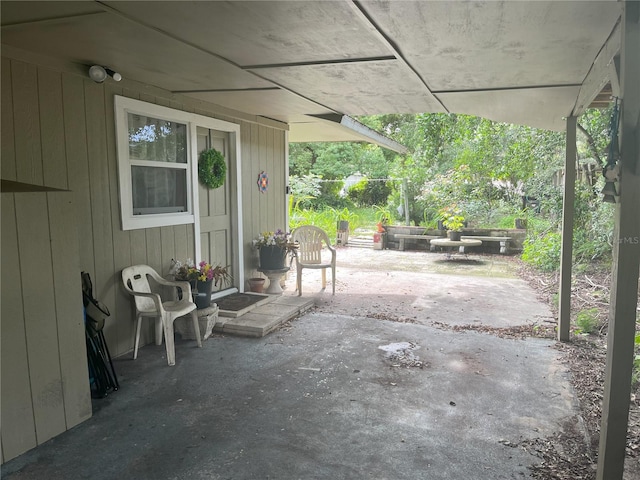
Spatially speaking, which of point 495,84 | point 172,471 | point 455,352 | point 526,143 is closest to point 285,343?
point 455,352

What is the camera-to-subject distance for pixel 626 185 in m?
1.84

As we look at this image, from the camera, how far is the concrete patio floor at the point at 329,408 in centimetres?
231

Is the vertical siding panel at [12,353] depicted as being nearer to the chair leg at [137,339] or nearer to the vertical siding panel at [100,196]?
the vertical siding panel at [100,196]

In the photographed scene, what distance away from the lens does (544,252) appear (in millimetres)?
7473

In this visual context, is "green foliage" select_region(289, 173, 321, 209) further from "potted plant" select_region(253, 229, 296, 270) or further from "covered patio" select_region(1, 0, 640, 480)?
"covered patio" select_region(1, 0, 640, 480)

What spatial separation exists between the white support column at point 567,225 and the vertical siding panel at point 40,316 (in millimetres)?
3988

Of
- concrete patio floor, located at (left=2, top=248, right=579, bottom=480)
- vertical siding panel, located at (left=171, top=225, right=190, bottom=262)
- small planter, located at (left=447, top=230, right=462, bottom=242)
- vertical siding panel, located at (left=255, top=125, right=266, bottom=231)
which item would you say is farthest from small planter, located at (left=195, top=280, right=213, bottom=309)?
small planter, located at (left=447, top=230, right=462, bottom=242)

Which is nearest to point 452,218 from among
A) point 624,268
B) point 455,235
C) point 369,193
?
point 455,235

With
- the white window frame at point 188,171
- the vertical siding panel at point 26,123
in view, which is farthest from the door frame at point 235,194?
the vertical siding panel at point 26,123

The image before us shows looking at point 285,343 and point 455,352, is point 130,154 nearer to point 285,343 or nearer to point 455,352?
point 285,343

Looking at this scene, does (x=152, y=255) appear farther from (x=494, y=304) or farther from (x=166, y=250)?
(x=494, y=304)

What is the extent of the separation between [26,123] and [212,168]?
2.10 meters

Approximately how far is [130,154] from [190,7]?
2.06 meters

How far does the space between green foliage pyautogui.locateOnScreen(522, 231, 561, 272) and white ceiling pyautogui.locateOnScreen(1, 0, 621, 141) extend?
373 cm
